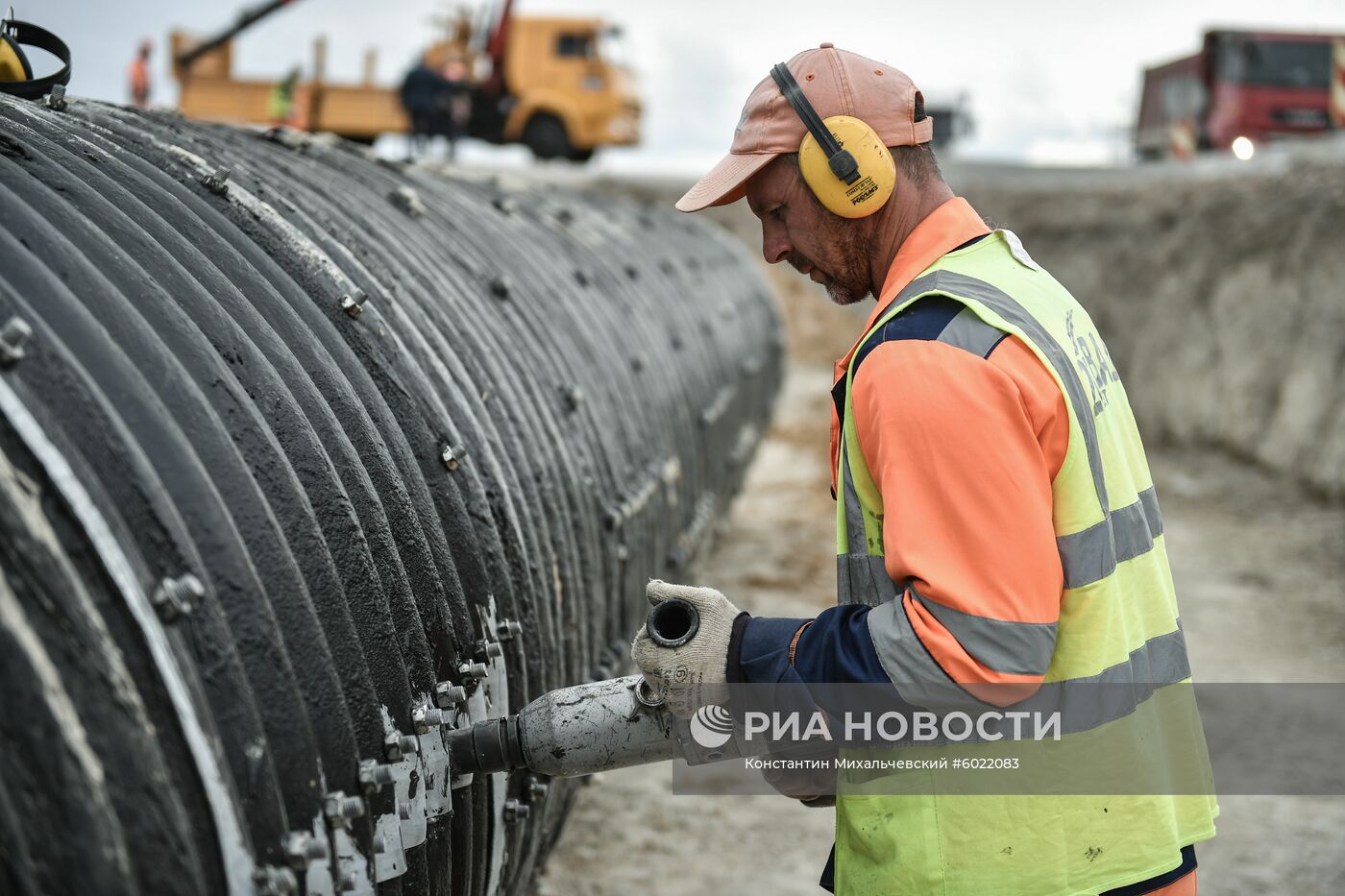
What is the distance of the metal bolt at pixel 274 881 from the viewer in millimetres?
1932

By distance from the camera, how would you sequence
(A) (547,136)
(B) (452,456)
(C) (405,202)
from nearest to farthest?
(B) (452,456), (C) (405,202), (A) (547,136)

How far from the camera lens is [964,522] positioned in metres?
2.00

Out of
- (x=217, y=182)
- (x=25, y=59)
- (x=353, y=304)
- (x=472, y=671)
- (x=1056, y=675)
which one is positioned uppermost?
(x=25, y=59)

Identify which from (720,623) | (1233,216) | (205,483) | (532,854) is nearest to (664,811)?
(532,854)

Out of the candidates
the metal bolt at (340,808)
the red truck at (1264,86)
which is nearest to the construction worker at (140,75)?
the red truck at (1264,86)

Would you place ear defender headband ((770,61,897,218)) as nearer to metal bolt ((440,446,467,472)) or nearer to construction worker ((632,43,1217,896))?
construction worker ((632,43,1217,896))

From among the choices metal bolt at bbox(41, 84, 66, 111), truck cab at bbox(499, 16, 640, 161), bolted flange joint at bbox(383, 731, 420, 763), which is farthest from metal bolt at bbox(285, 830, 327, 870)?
truck cab at bbox(499, 16, 640, 161)

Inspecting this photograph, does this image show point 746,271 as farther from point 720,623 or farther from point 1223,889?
point 720,623

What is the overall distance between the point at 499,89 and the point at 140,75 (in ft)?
21.5

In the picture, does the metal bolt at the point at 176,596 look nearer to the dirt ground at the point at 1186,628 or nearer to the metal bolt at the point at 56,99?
the metal bolt at the point at 56,99

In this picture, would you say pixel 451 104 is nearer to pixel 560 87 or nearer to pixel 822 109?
pixel 560 87

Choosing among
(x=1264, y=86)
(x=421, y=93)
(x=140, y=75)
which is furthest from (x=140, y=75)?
(x=1264, y=86)

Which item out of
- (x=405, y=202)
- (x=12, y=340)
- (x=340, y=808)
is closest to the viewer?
(x=12, y=340)

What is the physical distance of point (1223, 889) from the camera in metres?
5.34
